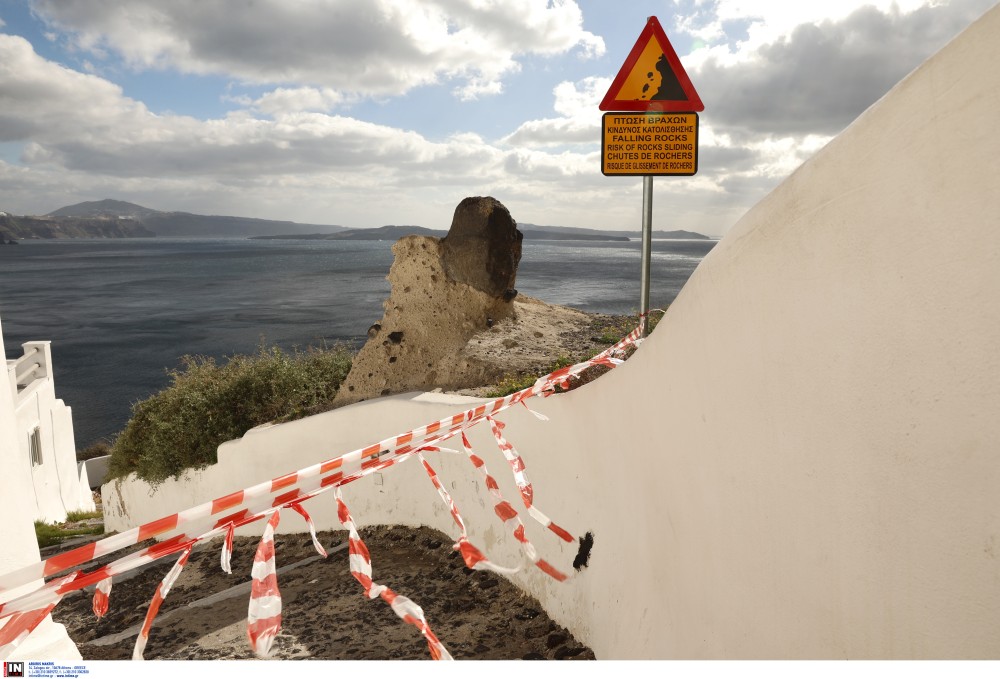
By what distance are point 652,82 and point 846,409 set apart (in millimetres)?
3428

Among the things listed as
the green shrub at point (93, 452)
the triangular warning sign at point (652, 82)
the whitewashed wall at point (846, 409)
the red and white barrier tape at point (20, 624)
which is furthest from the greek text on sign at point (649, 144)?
the green shrub at point (93, 452)

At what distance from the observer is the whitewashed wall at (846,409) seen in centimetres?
154

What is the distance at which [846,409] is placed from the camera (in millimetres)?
1863

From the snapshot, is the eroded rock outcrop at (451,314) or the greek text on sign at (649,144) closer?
the greek text on sign at (649,144)

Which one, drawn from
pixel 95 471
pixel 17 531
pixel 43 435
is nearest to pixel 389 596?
pixel 17 531

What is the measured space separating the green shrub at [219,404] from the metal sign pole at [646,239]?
18.2 ft

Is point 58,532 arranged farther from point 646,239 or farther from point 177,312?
point 177,312

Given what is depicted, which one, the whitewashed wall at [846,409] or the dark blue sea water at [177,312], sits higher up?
the whitewashed wall at [846,409]

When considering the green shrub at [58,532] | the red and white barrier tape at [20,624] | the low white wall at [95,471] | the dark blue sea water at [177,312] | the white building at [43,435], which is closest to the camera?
the red and white barrier tape at [20,624]

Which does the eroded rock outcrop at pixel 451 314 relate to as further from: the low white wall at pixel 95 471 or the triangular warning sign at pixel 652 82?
the low white wall at pixel 95 471

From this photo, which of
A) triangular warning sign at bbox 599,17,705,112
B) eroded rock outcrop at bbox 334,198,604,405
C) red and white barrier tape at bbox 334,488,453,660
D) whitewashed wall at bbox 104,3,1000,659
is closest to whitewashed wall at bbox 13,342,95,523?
eroded rock outcrop at bbox 334,198,604,405

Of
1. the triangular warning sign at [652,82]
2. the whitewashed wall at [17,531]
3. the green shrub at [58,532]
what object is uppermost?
the triangular warning sign at [652,82]

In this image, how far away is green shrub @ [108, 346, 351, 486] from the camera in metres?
9.59

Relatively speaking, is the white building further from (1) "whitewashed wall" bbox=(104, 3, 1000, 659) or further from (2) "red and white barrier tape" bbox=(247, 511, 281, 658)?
(1) "whitewashed wall" bbox=(104, 3, 1000, 659)
